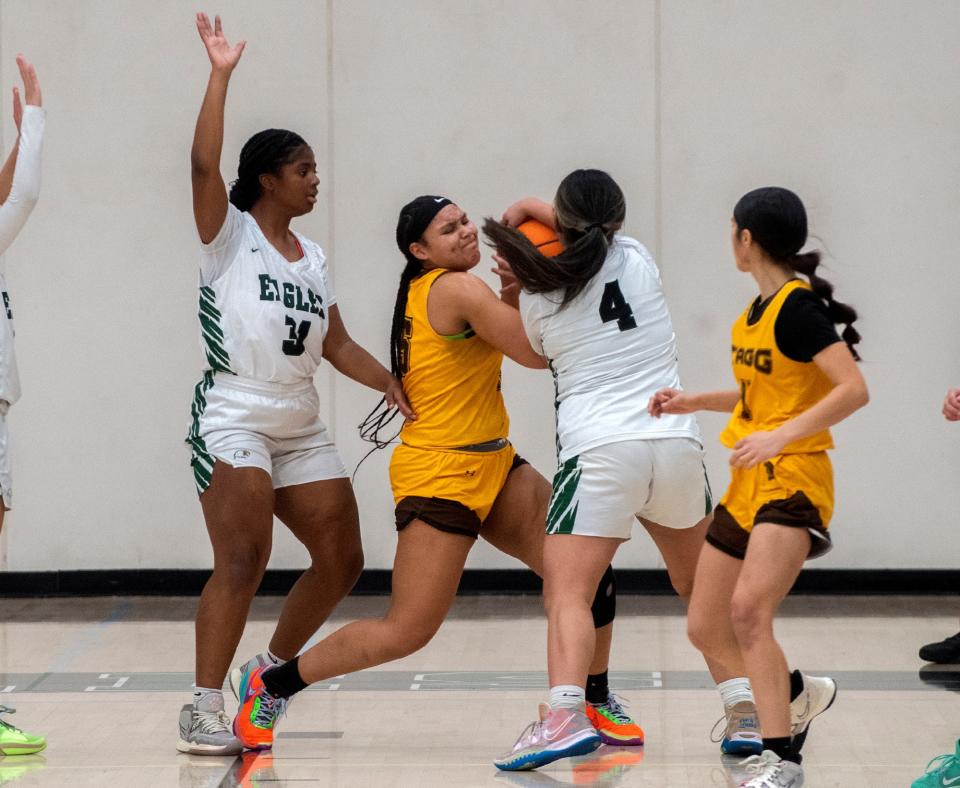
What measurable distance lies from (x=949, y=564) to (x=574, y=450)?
3737 mm

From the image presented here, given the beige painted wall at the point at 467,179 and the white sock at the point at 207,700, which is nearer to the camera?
the white sock at the point at 207,700

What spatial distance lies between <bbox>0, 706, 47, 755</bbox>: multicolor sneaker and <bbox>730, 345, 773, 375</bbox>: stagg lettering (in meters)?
2.28

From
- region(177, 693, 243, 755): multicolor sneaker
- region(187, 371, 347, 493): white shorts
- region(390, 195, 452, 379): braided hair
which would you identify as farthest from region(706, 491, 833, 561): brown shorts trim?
region(177, 693, 243, 755): multicolor sneaker

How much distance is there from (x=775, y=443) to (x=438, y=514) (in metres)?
1.09

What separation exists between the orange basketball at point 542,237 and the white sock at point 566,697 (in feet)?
3.77

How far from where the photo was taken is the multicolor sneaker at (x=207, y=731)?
14.3ft

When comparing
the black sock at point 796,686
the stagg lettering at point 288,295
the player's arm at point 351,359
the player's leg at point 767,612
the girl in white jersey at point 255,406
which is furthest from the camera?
the player's arm at point 351,359

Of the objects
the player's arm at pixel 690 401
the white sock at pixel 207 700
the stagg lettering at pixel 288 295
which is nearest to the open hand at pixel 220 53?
the stagg lettering at pixel 288 295

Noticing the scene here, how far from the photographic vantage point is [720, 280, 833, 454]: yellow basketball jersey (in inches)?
143

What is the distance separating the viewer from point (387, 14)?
7.21m

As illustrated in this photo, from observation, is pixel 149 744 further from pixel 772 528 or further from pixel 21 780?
pixel 772 528

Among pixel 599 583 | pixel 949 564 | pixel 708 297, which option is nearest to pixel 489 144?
pixel 708 297

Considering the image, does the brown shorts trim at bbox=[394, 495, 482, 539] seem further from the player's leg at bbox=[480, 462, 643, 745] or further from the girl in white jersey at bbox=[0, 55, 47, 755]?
the girl in white jersey at bbox=[0, 55, 47, 755]

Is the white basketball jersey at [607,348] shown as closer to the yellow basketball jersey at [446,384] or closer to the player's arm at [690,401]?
the player's arm at [690,401]
